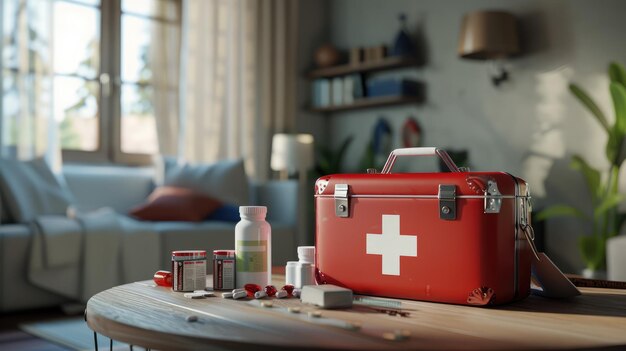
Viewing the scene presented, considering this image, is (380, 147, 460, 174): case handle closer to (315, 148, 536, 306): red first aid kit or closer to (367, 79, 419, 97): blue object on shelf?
(315, 148, 536, 306): red first aid kit

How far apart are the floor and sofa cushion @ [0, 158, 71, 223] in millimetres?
480

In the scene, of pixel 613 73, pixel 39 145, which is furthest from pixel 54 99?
pixel 613 73

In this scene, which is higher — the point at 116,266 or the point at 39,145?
the point at 39,145

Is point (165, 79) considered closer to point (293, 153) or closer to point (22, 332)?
point (293, 153)

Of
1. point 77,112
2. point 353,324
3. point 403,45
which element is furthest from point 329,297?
point 403,45

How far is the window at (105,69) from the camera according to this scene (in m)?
3.86

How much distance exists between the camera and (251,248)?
4.11 ft

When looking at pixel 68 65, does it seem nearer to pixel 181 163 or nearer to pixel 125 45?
pixel 125 45

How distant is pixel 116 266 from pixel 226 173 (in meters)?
1.11

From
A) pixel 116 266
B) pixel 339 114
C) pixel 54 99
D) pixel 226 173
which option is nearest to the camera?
pixel 116 266

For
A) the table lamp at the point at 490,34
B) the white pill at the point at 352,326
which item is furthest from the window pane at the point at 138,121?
the white pill at the point at 352,326

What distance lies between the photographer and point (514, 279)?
1.09 metres

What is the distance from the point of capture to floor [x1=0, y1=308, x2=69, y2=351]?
2428 mm

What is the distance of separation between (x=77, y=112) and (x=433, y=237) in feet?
11.6
